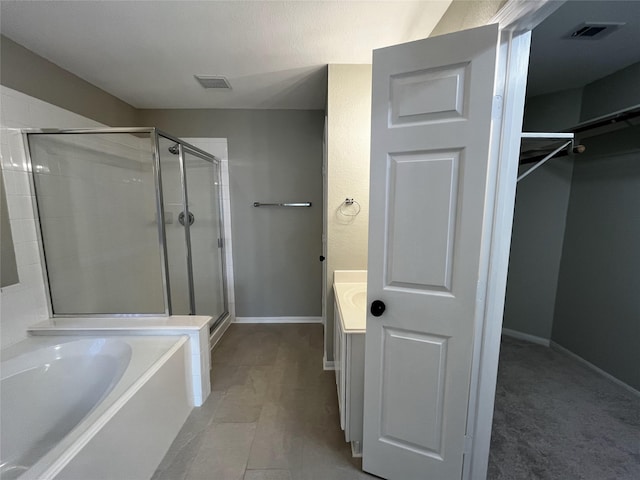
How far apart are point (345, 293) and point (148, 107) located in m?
2.91

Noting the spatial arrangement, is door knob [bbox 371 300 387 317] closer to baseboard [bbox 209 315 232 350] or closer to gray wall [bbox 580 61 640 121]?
baseboard [bbox 209 315 232 350]

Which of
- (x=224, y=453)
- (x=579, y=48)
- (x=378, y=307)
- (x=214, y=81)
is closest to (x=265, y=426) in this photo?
(x=224, y=453)

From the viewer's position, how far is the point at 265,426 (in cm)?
167

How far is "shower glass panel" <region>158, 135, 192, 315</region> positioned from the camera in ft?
6.73

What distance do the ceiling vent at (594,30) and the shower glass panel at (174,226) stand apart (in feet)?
9.21

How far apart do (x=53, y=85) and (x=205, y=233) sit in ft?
5.10

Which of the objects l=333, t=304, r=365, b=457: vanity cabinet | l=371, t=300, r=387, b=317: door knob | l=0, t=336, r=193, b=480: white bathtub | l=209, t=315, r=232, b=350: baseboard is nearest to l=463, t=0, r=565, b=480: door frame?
l=371, t=300, r=387, b=317: door knob

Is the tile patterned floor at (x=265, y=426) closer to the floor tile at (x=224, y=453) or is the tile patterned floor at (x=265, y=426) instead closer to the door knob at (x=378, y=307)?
the floor tile at (x=224, y=453)

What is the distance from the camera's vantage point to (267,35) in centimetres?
159

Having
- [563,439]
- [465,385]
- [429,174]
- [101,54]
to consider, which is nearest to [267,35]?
[101,54]

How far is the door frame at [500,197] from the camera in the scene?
3.07ft

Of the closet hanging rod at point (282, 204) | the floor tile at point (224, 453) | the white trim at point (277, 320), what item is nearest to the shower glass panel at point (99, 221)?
the floor tile at point (224, 453)

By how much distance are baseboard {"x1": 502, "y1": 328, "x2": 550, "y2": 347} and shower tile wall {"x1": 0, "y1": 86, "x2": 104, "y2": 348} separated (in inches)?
166

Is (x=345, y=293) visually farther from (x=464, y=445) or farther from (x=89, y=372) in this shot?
(x=89, y=372)
